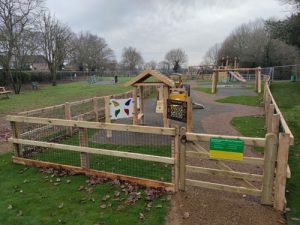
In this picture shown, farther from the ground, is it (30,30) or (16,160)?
(30,30)

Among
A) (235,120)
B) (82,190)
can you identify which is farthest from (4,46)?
(82,190)

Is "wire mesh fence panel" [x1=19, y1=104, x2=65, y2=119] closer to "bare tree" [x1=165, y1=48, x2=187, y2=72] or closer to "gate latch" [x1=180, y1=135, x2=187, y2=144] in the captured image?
"gate latch" [x1=180, y1=135, x2=187, y2=144]

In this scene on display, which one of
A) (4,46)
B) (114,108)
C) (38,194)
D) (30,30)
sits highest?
(30,30)

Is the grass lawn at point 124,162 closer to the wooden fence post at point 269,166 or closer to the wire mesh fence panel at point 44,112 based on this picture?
the wire mesh fence panel at point 44,112

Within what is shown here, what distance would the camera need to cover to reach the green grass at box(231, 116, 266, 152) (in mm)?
8522

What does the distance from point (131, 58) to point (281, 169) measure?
85561 millimetres

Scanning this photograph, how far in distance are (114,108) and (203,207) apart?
200 inches

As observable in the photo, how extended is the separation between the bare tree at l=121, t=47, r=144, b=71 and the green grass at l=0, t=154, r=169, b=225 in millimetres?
82608

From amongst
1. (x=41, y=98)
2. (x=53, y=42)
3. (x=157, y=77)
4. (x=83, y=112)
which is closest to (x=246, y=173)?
(x=157, y=77)

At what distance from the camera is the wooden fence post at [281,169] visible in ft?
12.1

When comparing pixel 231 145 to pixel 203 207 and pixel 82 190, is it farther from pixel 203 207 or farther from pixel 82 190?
pixel 82 190

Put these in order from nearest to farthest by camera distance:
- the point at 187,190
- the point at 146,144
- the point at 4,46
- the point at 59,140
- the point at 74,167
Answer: the point at 187,190, the point at 74,167, the point at 146,144, the point at 59,140, the point at 4,46

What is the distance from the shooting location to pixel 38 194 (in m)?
4.74

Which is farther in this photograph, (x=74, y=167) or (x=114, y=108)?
(x=114, y=108)
